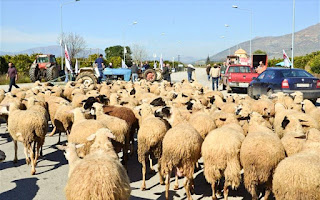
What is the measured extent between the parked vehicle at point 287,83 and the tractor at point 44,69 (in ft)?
69.4

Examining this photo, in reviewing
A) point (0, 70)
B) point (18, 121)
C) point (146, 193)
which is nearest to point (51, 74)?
point (0, 70)

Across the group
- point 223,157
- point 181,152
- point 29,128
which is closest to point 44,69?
point 29,128

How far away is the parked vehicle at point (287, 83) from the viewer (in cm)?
1299

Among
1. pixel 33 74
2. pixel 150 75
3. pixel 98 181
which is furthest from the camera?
pixel 33 74

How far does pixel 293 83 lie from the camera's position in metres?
13.0

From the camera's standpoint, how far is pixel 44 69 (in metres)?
33.3

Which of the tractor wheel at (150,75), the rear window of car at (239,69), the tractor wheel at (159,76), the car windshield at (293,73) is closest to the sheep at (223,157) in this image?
the car windshield at (293,73)

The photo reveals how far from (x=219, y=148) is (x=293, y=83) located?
30.3 ft

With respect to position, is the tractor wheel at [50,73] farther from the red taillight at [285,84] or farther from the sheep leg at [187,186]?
the sheep leg at [187,186]

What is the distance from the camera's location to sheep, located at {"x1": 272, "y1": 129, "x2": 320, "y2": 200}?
12.3ft

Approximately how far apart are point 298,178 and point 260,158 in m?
0.88

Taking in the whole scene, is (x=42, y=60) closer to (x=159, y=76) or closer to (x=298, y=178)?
(x=159, y=76)

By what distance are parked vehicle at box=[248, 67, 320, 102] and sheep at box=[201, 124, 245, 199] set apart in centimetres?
Answer: 877

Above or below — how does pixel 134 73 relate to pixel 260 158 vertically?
above
